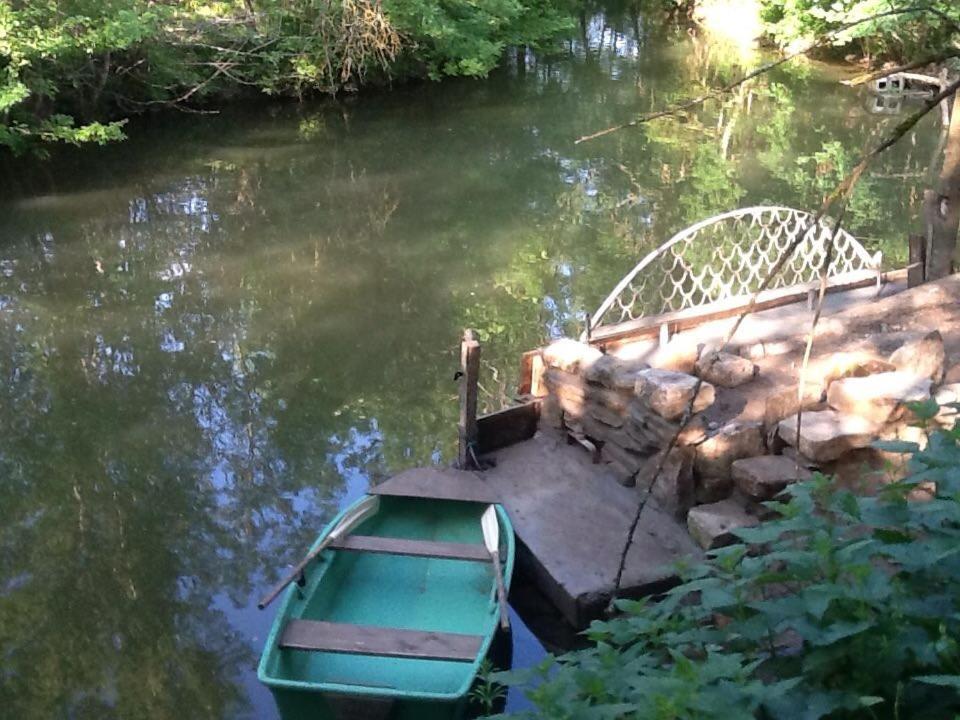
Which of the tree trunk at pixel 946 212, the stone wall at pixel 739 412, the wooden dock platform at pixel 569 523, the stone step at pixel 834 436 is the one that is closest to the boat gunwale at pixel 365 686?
the wooden dock platform at pixel 569 523

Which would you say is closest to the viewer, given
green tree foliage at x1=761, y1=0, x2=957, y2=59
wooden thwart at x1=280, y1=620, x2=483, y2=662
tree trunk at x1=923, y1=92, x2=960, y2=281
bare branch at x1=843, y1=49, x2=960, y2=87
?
bare branch at x1=843, y1=49, x2=960, y2=87

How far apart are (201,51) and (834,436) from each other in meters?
14.3

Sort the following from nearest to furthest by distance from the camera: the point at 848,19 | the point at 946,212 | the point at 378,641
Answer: the point at 378,641 → the point at 946,212 → the point at 848,19

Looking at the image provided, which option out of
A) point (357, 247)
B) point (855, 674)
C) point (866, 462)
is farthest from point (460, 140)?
point (855, 674)

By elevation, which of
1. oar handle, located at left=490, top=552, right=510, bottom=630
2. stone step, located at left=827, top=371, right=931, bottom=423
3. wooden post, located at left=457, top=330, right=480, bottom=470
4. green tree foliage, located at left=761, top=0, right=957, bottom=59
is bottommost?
oar handle, located at left=490, top=552, right=510, bottom=630

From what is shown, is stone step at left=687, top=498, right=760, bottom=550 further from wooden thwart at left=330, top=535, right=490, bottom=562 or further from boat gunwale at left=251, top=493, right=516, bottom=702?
wooden thwart at left=330, top=535, right=490, bottom=562

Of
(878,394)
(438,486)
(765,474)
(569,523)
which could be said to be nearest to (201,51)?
(438,486)

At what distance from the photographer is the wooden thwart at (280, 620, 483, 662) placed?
436 centimetres

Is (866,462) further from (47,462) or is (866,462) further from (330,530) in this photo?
(47,462)

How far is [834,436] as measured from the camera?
15.1 feet

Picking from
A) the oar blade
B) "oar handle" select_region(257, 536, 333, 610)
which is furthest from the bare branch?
"oar handle" select_region(257, 536, 333, 610)

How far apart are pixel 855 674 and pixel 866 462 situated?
2578mm

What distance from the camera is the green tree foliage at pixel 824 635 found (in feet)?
7.00

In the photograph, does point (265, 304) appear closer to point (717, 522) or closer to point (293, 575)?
point (293, 575)
